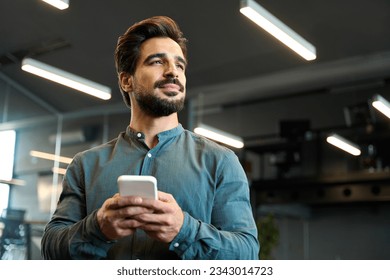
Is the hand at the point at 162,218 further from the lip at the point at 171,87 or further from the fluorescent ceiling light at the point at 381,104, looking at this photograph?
the fluorescent ceiling light at the point at 381,104

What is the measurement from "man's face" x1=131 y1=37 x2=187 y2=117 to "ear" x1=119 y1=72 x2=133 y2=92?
29 mm

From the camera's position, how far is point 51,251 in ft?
3.15

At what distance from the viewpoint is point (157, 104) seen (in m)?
1.02

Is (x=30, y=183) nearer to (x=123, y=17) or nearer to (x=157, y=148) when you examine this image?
(x=123, y=17)

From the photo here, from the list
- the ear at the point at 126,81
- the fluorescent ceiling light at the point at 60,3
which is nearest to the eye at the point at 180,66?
the ear at the point at 126,81

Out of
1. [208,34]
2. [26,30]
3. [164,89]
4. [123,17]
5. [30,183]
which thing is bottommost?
[164,89]

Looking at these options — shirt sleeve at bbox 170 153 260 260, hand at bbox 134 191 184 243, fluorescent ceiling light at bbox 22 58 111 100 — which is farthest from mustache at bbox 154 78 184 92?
fluorescent ceiling light at bbox 22 58 111 100

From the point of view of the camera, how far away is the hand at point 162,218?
2.62ft

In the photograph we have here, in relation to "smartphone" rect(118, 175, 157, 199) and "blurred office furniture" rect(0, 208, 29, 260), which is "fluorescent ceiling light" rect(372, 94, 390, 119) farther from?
"smartphone" rect(118, 175, 157, 199)

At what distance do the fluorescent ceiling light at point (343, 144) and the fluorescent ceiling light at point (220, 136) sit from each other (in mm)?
1216

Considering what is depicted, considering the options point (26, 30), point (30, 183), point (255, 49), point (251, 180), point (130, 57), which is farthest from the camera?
point (251, 180)

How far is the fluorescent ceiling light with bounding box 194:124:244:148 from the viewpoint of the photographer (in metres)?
6.24

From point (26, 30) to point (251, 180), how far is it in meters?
4.80

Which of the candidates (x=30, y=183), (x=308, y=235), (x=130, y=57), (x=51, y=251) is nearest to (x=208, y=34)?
(x=30, y=183)
